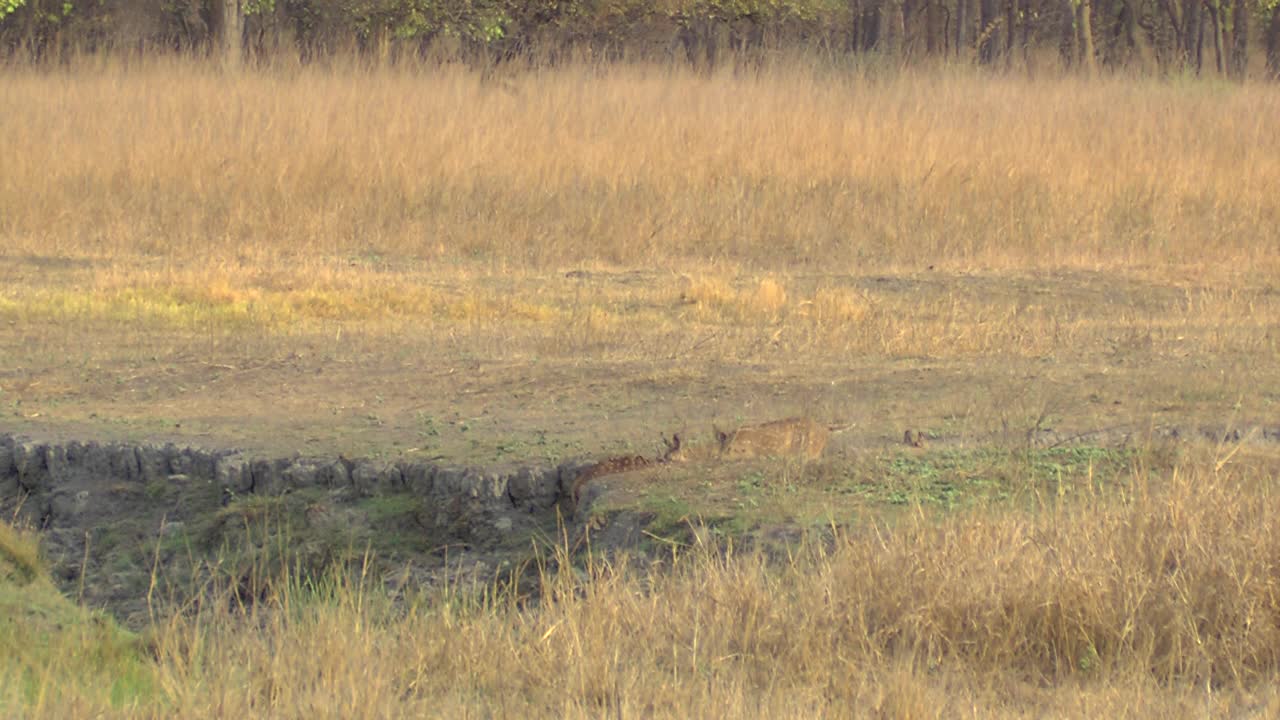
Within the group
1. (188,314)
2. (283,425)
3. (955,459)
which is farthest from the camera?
(188,314)

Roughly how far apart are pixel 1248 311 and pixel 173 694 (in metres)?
6.81

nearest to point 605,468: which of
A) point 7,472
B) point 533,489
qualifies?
point 533,489

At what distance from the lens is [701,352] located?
702 centimetres

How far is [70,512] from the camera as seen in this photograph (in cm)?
516

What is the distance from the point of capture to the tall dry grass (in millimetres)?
10422

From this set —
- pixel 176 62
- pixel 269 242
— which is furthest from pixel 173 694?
pixel 176 62

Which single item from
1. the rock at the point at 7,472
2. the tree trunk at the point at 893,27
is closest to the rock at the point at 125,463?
the rock at the point at 7,472

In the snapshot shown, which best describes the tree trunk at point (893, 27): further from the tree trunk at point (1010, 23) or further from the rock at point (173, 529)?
the rock at point (173, 529)

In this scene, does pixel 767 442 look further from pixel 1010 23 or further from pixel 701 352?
pixel 1010 23

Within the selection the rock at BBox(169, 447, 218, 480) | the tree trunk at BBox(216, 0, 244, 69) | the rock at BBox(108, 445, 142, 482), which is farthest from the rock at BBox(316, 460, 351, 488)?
the tree trunk at BBox(216, 0, 244, 69)

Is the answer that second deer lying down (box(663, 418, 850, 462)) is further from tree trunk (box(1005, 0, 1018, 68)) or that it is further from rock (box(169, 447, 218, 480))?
tree trunk (box(1005, 0, 1018, 68))

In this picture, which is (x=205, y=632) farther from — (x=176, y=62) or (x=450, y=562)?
(x=176, y=62)

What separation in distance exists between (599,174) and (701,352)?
4.39 meters

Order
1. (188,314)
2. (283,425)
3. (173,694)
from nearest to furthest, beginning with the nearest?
(173,694)
(283,425)
(188,314)
